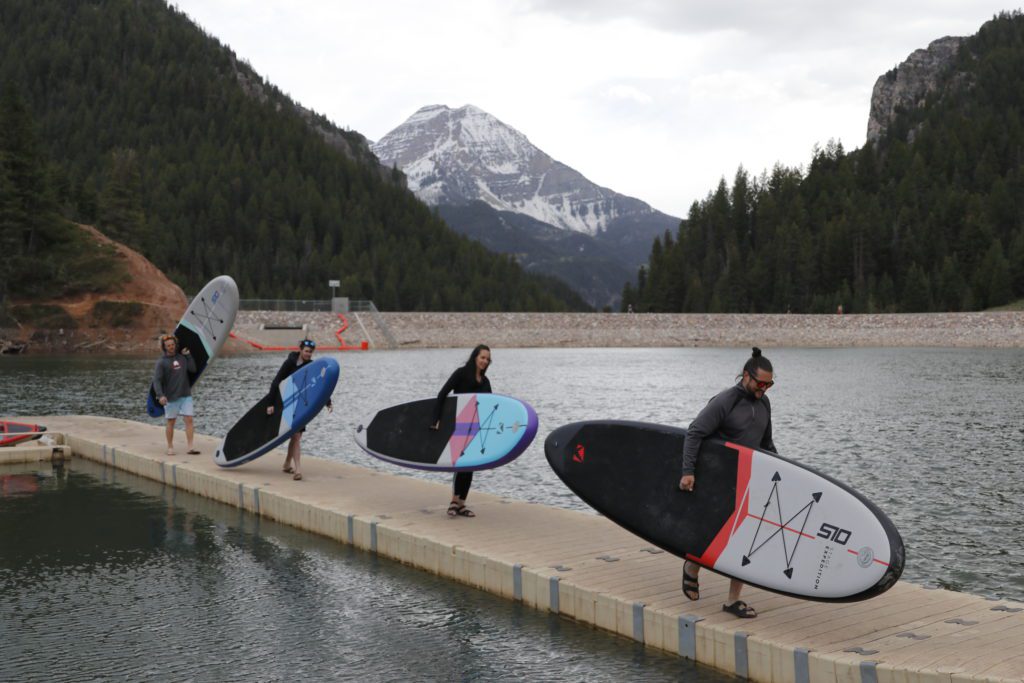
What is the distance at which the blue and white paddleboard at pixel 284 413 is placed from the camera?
50.3 ft

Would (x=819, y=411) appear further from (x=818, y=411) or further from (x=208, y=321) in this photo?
(x=208, y=321)

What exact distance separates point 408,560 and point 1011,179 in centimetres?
15894

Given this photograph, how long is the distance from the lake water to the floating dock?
10.6 ft

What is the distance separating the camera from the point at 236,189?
166 m

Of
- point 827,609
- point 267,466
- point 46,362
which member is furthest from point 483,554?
point 46,362

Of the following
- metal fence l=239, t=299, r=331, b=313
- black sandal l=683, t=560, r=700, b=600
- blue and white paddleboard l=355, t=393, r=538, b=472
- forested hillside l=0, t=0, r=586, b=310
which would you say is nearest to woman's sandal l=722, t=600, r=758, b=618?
black sandal l=683, t=560, r=700, b=600

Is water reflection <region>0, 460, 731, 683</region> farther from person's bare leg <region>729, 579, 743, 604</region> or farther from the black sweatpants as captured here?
the black sweatpants

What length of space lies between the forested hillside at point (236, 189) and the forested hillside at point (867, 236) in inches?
1102

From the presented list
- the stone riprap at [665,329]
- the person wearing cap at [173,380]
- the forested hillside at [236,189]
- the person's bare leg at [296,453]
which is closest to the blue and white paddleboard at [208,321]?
the person wearing cap at [173,380]

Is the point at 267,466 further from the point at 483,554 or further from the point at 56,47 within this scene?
the point at 56,47

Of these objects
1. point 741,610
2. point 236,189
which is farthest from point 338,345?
point 236,189

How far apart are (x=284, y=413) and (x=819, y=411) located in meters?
21.4

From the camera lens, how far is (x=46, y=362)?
59.8 m

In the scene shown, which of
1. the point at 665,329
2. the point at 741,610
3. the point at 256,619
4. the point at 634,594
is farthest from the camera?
the point at 665,329
